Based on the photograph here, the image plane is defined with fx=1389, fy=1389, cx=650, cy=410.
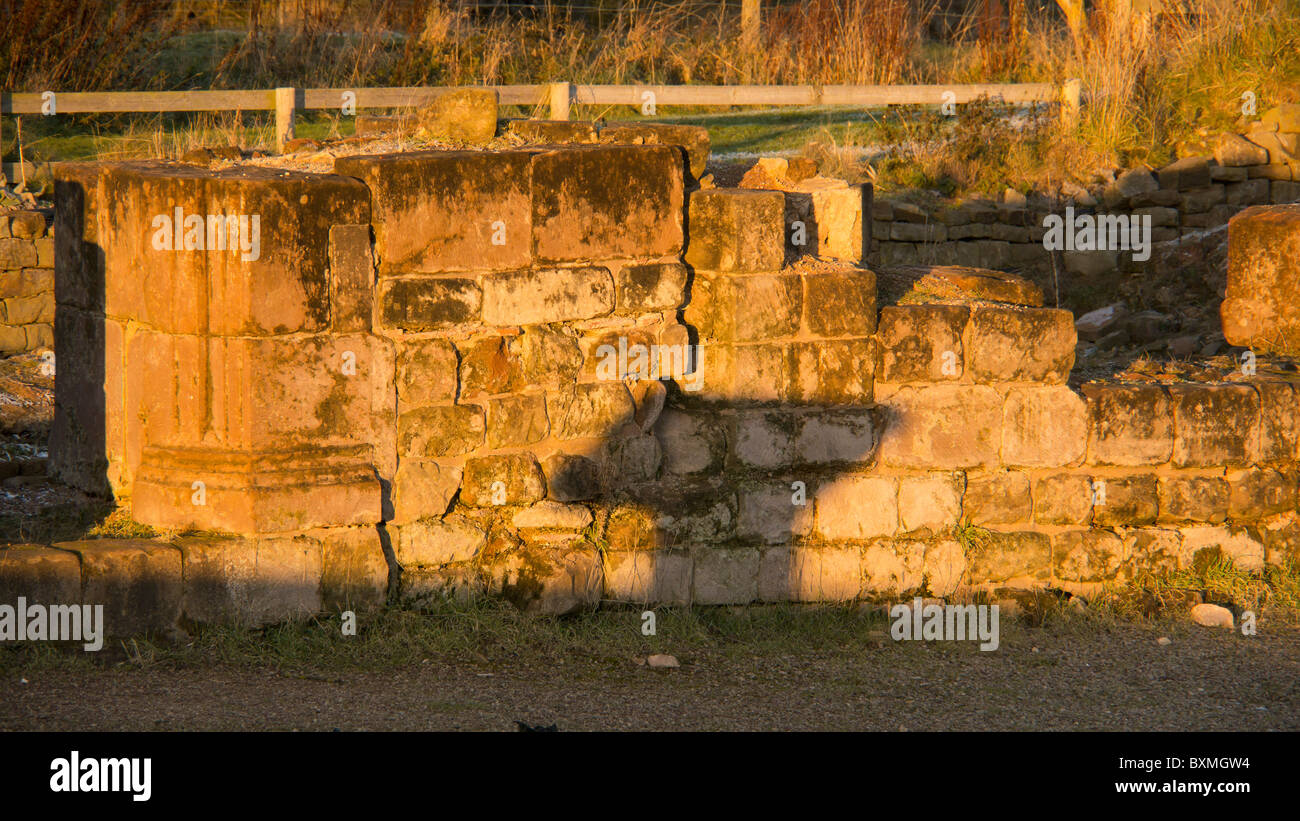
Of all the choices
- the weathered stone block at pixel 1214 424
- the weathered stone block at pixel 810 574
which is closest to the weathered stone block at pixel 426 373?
the weathered stone block at pixel 810 574

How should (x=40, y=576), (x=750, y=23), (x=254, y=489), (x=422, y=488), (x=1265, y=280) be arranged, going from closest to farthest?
(x=40, y=576) < (x=254, y=489) < (x=422, y=488) < (x=1265, y=280) < (x=750, y=23)

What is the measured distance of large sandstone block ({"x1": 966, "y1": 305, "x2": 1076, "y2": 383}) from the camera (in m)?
5.80

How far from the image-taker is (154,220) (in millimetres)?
4855

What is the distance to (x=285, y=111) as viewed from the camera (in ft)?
37.6

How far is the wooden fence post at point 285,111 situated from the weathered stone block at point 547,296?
684 cm

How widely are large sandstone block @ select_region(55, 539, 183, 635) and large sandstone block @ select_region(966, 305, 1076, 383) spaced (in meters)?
3.26

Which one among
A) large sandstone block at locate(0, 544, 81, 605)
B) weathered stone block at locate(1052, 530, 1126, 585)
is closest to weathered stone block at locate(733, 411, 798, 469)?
weathered stone block at locate(1052, 530, 1126, 585)

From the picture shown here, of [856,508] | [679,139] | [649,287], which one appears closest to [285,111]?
[679,139]

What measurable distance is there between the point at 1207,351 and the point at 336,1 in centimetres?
1222

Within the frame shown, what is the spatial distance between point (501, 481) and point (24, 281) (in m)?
6.30

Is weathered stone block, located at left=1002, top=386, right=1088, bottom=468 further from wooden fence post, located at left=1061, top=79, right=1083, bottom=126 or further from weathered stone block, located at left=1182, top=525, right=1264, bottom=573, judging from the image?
wooden fence post, located at left=1061, top=79, right=1083, bottom=126

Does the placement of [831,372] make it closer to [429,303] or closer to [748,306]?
[748,306]

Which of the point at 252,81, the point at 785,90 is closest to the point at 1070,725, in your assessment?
the point at 785,90

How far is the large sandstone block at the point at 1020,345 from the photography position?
19.0 feet
